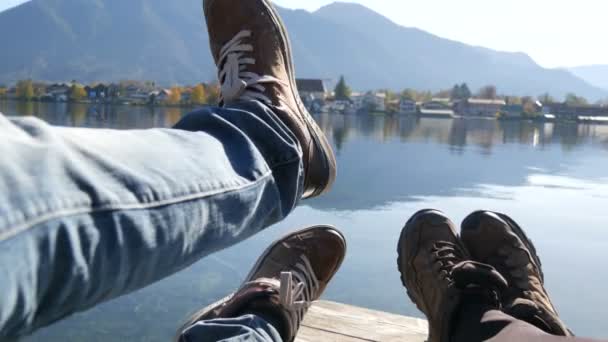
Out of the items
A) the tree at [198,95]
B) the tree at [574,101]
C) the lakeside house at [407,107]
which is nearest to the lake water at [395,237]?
the tree at [198,95]

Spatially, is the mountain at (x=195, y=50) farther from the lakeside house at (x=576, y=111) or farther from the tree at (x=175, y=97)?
the lakeside house at (x=576, y=111)

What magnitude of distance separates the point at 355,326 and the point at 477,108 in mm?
30370

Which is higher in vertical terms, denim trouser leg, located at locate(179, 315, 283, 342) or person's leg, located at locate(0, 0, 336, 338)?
person's leg, located at locate(0, 0, 336, 338)

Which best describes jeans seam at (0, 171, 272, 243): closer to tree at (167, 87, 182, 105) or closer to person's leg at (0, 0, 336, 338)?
person's leg at (0, 0, 336, 338)

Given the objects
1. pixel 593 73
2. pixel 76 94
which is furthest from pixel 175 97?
pixel 593 73

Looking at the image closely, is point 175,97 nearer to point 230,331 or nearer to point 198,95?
point 198,95

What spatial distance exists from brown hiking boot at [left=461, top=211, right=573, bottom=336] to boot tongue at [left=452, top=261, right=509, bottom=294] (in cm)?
3

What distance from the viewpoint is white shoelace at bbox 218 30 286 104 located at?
2.80ft

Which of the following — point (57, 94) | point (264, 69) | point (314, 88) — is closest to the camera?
point (264, 69)

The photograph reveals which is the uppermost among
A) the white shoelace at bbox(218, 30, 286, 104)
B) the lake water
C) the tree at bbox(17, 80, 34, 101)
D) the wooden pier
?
the tree at bbox(17, 80, 34, 101)

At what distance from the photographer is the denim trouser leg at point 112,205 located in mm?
318

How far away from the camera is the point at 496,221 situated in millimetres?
1000

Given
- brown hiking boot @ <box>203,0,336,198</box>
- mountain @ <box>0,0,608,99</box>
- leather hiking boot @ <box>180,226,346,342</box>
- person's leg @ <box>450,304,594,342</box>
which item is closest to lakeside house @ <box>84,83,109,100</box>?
brown hiking boot @ <box>203,0,336,198</box>

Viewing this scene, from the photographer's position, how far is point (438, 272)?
34.1 inches
